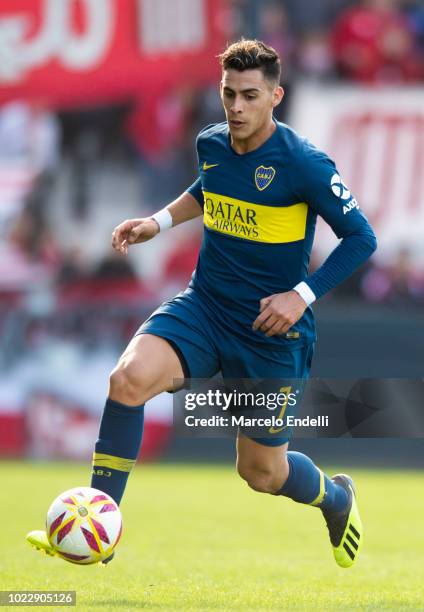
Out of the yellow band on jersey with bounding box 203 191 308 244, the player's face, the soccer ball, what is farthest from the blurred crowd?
the soccer ball

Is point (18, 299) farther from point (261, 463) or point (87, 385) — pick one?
point (261, 463)

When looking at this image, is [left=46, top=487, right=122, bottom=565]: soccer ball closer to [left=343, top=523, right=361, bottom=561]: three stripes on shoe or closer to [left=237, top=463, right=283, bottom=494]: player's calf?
[left=237, top=463, right=283, bottom=494]: player's calf

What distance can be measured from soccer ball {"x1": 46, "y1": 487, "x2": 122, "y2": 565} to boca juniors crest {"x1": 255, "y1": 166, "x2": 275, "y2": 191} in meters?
1.56

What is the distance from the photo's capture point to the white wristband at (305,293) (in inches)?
215

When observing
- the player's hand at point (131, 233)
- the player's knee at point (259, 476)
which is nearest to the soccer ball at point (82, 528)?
the player's knee at point (259, 476)

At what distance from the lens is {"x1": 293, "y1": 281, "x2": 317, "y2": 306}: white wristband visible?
5457 mm

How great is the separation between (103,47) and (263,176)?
31.6 ft

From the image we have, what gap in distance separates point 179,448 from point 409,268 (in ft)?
10.5

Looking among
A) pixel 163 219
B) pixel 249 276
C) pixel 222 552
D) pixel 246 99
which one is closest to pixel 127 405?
pixel 249 276

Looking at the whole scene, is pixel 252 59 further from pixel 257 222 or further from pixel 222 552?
pixel 222 552

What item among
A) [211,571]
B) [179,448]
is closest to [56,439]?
[179,448]

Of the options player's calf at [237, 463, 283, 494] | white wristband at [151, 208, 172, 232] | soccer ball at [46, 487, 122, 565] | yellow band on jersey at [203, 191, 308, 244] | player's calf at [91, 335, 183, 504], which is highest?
yellow band on jersey at [203, 191, 308, 244]

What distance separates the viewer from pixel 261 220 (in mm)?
5680

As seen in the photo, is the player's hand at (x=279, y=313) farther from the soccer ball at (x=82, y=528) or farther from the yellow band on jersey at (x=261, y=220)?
the soccer ball at (x=82, y=528)
